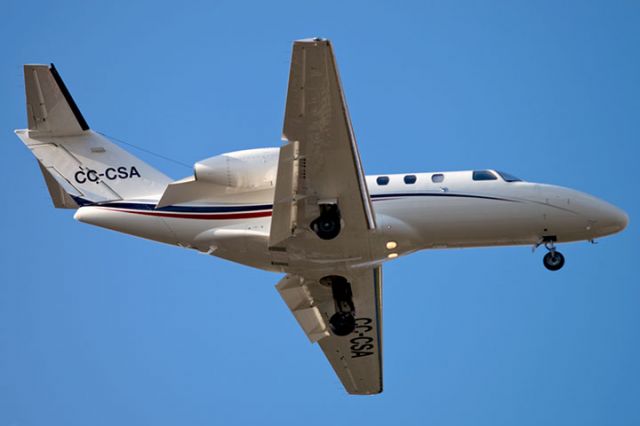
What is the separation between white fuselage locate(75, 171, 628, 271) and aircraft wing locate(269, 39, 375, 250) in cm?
88

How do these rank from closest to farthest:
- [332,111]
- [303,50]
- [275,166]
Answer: [303,50] < [332,111] < [275,166]

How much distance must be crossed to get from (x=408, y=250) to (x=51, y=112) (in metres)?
9.04

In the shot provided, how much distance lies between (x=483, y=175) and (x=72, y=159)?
9741 millimetres

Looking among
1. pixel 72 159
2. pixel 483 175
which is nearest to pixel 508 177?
pixel 483 175

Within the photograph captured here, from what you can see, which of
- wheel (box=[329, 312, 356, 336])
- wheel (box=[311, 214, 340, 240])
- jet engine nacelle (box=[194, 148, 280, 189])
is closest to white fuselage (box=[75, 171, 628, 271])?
jet engine nacelle (box=[194, 148, 280, 189])

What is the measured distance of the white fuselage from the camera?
75.5 ft

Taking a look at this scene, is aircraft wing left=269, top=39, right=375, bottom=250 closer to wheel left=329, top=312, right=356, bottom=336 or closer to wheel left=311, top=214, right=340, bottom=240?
wheel left=311, top=214, right=340, bottom=240

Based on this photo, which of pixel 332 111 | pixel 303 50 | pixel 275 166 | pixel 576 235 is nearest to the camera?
pixel 303 50

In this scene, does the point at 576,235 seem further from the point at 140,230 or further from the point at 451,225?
the point at 140,230

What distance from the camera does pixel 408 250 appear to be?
76.6ft

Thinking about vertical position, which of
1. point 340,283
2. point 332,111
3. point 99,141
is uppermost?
point 99,141

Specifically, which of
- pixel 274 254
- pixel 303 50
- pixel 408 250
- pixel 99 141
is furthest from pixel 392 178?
pixel 99 141

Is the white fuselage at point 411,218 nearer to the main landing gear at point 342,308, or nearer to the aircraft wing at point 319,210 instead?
the aircraft wing at point 319,210

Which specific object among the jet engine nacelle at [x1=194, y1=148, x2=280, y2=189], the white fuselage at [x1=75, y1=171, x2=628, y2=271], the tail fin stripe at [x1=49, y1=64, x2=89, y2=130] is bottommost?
the white fuselage at [x1=75, y1=171, x2=628, y2=271]
